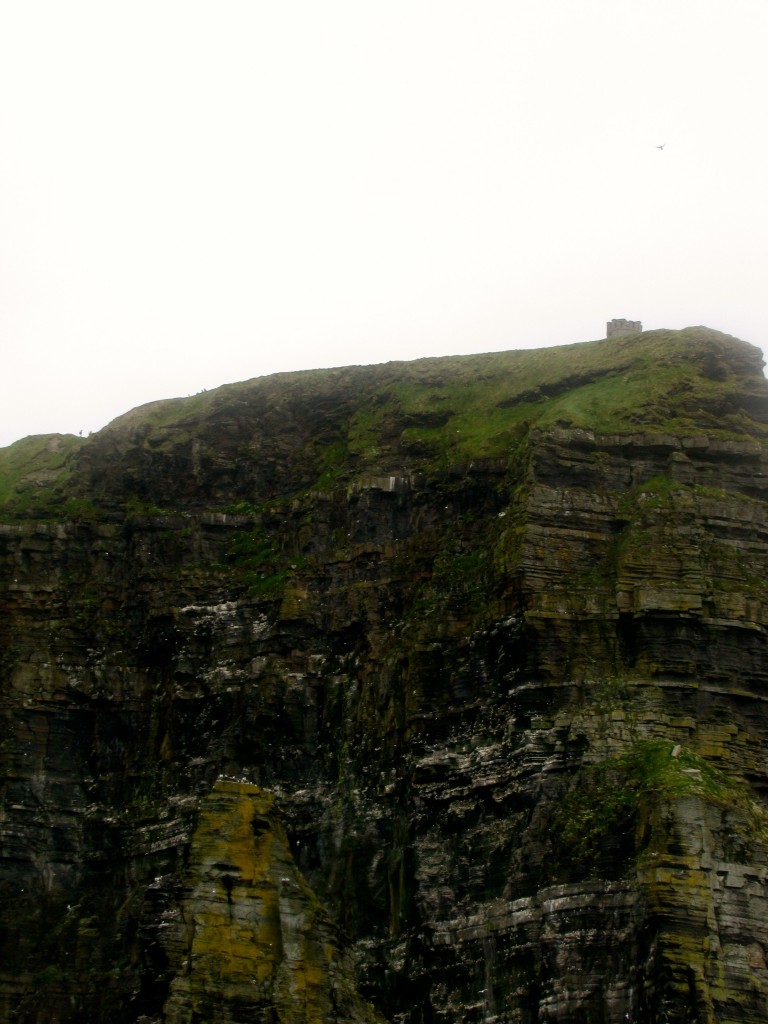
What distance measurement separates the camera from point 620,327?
86000 millimetres

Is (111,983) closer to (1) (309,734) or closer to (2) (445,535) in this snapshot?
(1) (309,734)

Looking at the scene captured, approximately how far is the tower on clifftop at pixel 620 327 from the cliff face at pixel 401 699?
314cm

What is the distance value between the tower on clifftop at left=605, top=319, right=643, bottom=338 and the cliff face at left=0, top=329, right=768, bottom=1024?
10.3ft

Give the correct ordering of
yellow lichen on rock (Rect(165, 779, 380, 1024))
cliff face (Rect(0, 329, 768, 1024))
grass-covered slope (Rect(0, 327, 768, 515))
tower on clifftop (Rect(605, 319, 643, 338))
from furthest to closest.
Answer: tower on clifftop (Rect(605, 319, 643, 338)) < grass-covered slope (Rect(0, 327, 768, 515)) < cliff face (Rect(0, 329, 768, 1024)) < yellow lichen on rock (Rect(165, 779, 380, 1024))

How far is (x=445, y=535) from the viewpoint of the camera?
7594cm

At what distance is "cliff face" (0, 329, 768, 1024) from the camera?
2255 inches

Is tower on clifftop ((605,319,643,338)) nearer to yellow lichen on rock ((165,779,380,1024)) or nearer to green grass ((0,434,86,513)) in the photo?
green grass ((0,434,86,513))

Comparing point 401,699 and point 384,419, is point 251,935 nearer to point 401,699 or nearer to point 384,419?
point 401,699

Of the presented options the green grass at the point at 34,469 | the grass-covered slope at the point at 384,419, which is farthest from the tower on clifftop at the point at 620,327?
the green grass at the point at 34,469

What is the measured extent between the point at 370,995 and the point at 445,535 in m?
19.3

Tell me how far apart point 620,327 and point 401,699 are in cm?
2342

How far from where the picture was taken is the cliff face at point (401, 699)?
5728 centimetres

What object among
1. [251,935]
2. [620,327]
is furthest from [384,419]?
[251,935]

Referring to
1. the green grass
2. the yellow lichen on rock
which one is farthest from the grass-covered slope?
the yellow lichen on rock
